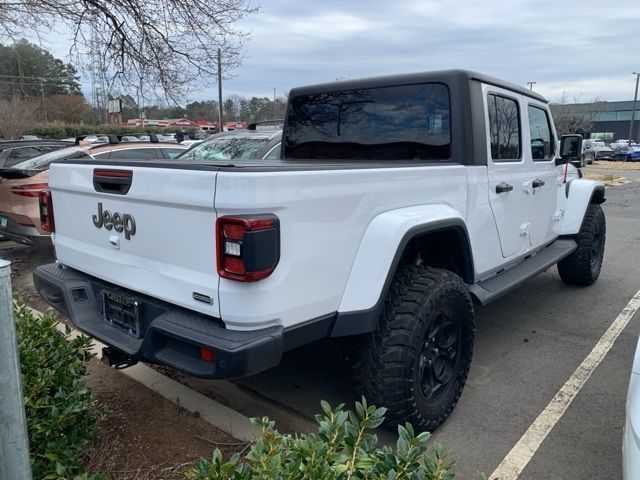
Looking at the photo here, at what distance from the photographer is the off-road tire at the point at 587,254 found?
5.77 meters

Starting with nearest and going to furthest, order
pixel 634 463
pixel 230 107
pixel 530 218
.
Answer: pixel 634 463
pixel 530 218
pixel 230 107

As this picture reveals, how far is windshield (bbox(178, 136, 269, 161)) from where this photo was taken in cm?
693

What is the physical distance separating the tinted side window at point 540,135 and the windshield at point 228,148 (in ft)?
10.8

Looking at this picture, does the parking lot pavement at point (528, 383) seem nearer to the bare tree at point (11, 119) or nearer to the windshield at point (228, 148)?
the windshield at point (228, 148)

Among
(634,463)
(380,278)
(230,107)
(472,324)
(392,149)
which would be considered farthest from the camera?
(230,107)

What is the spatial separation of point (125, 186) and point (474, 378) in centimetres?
279

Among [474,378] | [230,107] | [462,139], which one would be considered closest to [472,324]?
[474,378]

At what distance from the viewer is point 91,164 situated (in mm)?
2998

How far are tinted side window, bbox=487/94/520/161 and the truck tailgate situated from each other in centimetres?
244

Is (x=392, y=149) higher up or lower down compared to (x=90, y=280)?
higher up

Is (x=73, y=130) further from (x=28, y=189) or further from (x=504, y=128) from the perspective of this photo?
(x=504, y=128)

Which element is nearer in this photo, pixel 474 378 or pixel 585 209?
pixel 474 378

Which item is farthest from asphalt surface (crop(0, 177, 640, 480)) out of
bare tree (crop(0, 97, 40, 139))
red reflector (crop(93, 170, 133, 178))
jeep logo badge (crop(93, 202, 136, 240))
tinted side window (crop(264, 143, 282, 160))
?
bare tree (crop(0, 97, 40, 139))

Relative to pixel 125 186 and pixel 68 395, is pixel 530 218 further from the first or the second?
pixel 68 395
